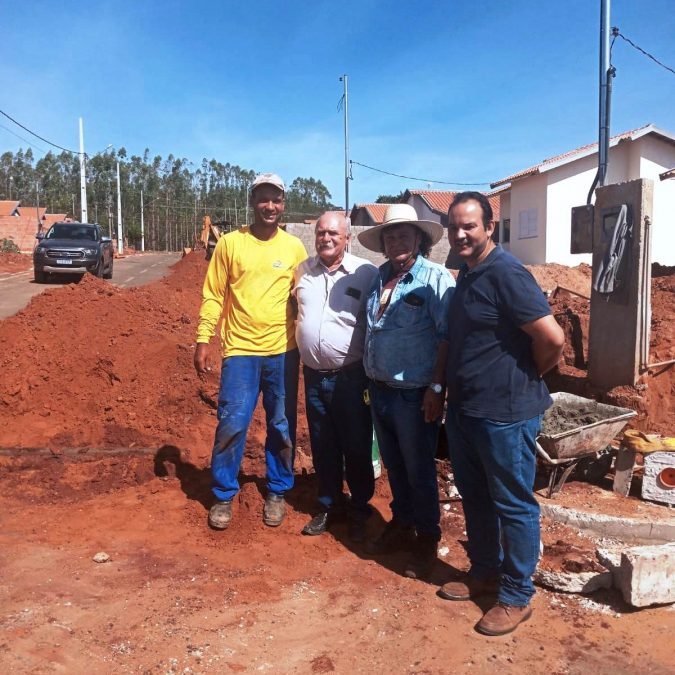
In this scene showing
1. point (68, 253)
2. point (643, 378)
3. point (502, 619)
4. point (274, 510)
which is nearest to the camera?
point (502, 619)

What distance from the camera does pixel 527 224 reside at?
23094 mm

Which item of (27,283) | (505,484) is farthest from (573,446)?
(27,283)

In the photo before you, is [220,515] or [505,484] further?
[220,515]

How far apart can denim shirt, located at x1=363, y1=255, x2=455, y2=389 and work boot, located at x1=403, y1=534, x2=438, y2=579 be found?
92 centimetres

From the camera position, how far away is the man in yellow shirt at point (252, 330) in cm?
388

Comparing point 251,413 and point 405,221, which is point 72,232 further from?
point 405,221

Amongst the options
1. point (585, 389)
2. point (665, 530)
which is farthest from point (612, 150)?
point (665, 530)

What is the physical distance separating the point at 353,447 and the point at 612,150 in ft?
74.3

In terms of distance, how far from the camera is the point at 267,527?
13.3 ft

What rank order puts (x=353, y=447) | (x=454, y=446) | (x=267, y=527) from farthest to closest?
(x=267, y=527) → (x=353, y=447) → (x=454, y=446)

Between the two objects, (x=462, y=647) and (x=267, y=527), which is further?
(x=267, y=527)

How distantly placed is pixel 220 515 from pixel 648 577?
2.47 m

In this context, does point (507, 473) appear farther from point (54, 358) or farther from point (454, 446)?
point (54, 358)

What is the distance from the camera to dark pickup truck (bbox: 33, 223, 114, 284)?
→ 1803 centimetres
